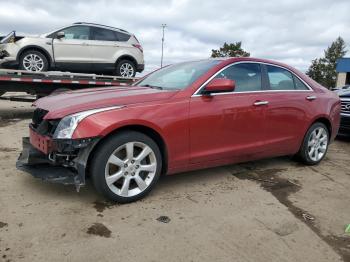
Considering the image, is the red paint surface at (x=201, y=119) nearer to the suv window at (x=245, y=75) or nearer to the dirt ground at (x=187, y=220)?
the suv window at (x=245, y=75)

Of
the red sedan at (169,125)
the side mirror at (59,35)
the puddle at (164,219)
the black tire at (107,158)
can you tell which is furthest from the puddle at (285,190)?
the side mirror at (59,35)

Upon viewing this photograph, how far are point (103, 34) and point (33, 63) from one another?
1.94 meters

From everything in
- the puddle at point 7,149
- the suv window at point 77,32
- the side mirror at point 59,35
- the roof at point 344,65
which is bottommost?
the puddle at point 7,149

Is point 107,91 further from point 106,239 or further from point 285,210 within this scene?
point 285,210

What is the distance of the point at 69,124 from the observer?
3762mm

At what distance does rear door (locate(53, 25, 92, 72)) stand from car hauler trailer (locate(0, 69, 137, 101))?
51cm

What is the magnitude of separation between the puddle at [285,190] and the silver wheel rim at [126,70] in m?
5.81

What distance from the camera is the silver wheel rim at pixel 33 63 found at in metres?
9.30

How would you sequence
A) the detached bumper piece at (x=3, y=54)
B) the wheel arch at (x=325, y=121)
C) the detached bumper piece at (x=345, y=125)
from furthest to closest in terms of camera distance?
the detached bumper piece at (x=3, y=54) < the detached bumper piece at (x=345, y=125) < the wheel arch at (x=325, y=121)

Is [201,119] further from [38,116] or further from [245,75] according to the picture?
[38,116]

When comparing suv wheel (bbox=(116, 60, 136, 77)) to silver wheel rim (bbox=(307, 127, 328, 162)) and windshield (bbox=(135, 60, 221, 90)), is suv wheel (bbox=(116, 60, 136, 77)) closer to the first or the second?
windshield (bbox=(135, 60, 221, 90))

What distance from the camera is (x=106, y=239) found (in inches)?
128

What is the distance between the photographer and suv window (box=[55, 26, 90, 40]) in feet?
31.7

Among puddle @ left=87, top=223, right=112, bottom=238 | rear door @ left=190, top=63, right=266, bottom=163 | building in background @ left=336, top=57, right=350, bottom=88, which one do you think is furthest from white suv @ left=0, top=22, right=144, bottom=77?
building in background @ left=336, top=57, right=350, bottom=88
